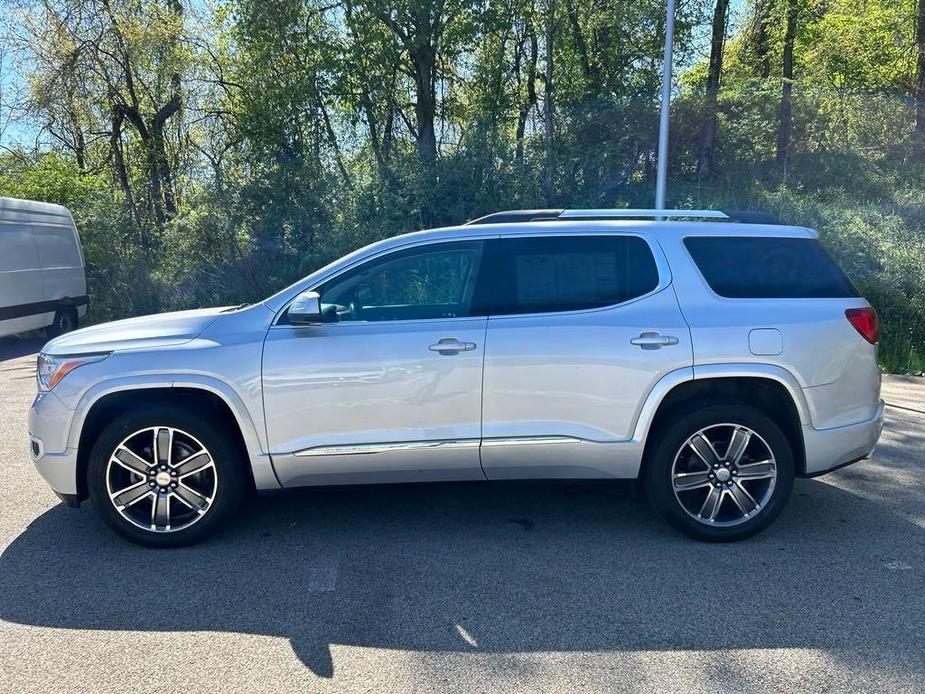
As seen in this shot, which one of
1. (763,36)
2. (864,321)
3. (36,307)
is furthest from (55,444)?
(763,36)

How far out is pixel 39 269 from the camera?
41.4 feet

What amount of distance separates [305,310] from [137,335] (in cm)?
104

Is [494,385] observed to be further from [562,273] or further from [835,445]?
[835,445]

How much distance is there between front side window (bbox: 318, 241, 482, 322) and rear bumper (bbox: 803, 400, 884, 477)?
2127mm

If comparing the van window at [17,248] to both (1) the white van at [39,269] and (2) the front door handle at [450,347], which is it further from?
(2) the front door handle at [450,347]

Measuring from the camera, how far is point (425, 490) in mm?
5301

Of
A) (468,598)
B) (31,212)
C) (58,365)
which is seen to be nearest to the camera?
(468,598)

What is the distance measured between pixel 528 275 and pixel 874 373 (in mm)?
2116

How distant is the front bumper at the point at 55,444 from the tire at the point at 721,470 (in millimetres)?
3295

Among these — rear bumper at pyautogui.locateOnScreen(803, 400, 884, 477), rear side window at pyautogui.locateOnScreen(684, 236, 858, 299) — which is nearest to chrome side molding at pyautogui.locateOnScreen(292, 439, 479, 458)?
rear side window at pyautogui.locateOnScreen(684, 236, 858, 299)

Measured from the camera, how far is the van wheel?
44.1ft

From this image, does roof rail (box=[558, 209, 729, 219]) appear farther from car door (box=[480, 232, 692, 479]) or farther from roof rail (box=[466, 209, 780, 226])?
car door (box=[480, 232, 692, 479])

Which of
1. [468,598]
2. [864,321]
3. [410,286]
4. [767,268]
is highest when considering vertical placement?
[767,268]

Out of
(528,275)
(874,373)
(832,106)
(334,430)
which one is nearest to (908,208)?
(832,106)
